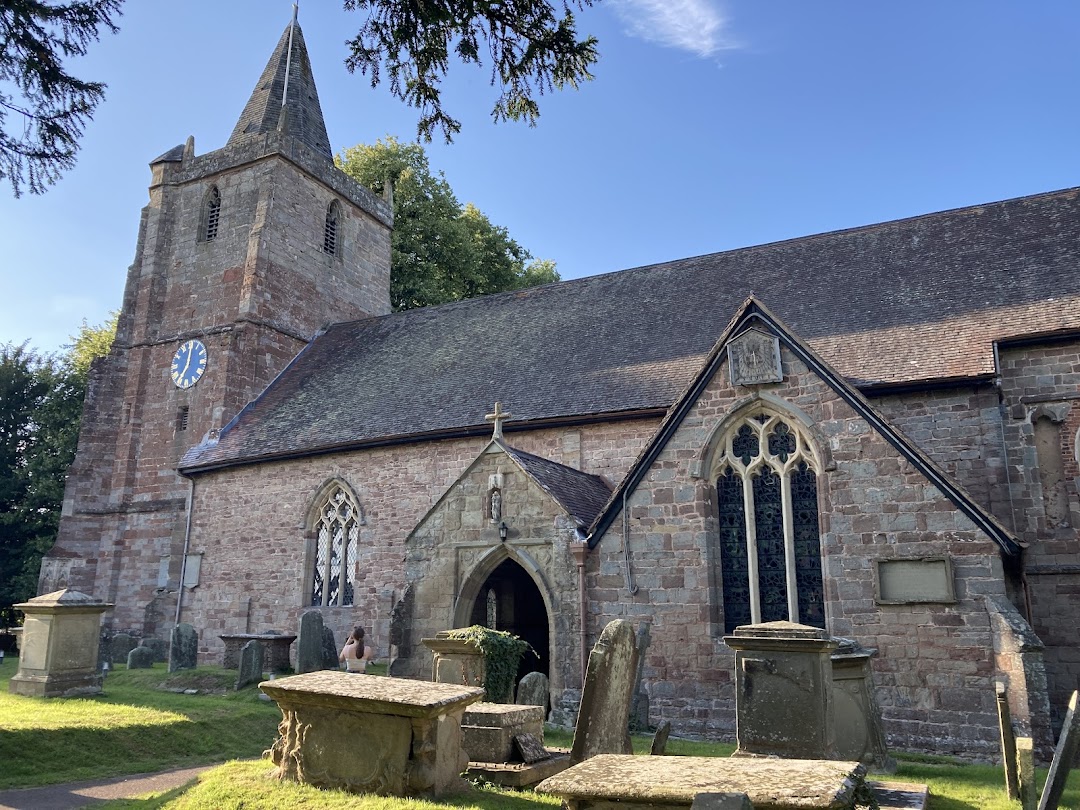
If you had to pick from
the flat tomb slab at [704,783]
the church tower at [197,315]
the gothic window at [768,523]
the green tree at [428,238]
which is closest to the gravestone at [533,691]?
the gothic window at [768,523]

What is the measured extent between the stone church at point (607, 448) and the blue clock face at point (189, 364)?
11cm

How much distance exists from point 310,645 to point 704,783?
11.9 metres

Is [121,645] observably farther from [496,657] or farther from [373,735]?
[373,735]

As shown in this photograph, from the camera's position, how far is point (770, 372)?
12.9 metres

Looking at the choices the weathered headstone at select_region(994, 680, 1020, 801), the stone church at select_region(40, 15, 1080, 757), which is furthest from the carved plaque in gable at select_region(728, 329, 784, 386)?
the weathered headstone at select_region(994, 680, 1020, 801)

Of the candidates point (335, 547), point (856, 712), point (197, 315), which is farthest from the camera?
point (197, 315)

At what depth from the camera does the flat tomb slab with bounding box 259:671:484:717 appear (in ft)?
23.8

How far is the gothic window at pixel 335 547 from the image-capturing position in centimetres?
1981

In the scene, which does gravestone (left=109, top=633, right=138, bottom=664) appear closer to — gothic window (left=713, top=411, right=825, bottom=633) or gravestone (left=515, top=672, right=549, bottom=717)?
gravestone (left=515, top=672, right=549, bottom=717)

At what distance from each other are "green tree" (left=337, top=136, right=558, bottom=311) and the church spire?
6700 mm

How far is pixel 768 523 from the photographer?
13.1m

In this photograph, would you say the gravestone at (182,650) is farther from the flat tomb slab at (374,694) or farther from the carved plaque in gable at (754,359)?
the carved plaque in gable at (754,359)

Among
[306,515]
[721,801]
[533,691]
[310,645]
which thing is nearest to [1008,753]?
[721,801]

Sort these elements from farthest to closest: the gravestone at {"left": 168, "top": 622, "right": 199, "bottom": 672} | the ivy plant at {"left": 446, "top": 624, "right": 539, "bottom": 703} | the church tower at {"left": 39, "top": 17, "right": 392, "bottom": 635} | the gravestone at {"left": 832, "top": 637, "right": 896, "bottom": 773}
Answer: the church tower at {"left": 39, "top": 17, "right": 392, "bottom": 635}
the gravestone at {"left": 168, "top": 622, "right": 199, "bottom": 672}
the ivy plant at {"left": 446, "top": 624, "right": 539, "bottom": 703}
the gravestone at {"left": 832, "top": 637, "right": 896, "bottom": 773}
